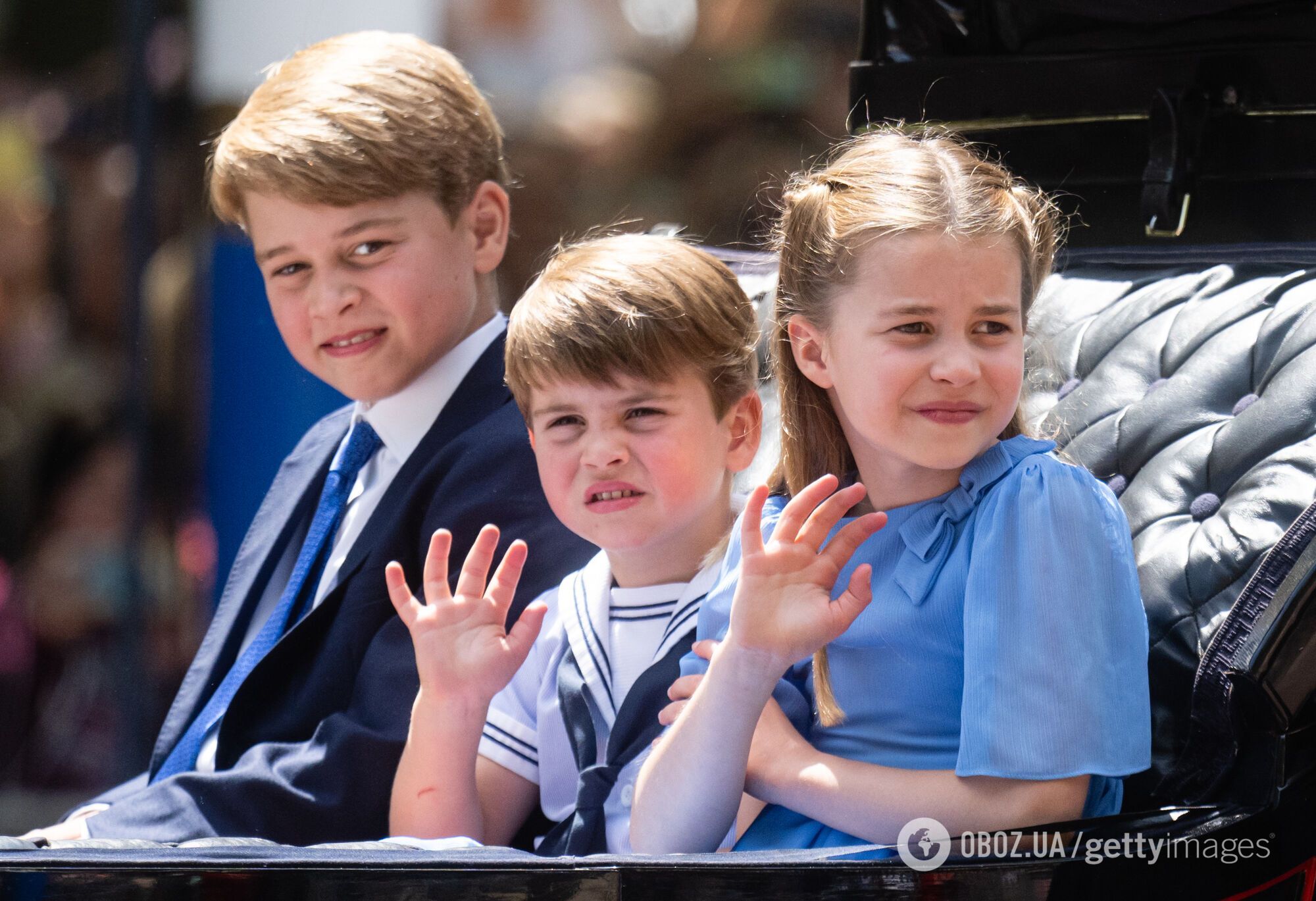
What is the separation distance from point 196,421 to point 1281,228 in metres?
3.06

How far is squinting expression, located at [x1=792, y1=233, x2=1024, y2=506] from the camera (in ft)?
3.75

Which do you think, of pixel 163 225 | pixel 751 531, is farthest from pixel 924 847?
pixel 163 225

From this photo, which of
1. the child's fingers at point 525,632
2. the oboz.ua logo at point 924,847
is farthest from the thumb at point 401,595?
the oboz.ua logo at point 924,847

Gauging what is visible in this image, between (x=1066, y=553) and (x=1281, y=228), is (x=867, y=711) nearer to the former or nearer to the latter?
(x=1066, y=553)

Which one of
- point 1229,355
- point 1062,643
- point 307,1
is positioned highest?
point 307,1

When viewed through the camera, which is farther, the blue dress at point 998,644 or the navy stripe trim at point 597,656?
the navy stripe trim at point 597,656

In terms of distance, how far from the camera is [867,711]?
1.19m

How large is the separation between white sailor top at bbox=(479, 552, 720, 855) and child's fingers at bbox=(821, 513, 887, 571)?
26cm

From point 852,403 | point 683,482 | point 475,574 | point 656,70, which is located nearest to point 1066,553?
point 852,403

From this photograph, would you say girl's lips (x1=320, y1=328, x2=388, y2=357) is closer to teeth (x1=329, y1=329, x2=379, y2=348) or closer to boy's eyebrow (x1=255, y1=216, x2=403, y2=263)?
teeth (x1=329, y1=329, x2=379, y2=348)

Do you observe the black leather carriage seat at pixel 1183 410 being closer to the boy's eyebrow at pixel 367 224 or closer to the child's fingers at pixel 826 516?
the child's fingers at pixel 826 516

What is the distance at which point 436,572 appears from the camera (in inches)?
52.4

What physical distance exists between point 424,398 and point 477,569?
0.41 m

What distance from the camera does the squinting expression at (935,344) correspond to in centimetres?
114
